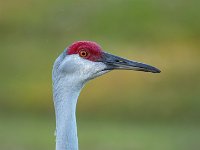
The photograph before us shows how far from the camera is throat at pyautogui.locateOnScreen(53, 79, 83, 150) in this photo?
28.2 feet

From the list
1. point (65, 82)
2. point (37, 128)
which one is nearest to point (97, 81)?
point (37, 128)

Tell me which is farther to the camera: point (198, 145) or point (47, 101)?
point (47, 101)

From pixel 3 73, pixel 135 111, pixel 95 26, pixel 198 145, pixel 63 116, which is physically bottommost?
pixel 63 116

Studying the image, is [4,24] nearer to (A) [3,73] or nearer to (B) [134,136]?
(A) [3,73]

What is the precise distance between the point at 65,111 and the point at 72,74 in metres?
0.34

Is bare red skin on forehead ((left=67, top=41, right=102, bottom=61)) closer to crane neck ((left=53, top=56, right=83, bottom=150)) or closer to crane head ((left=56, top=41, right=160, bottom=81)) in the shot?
crane head ((left=56, top=41, right=160, bottom=81))

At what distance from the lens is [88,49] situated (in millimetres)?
8883

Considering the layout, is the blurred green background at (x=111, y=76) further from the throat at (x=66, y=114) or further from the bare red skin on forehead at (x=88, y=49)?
the throat at (x=66, y=114)

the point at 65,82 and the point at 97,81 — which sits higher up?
the point at 97,81

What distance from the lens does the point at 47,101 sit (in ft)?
71.0

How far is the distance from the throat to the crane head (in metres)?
0.11

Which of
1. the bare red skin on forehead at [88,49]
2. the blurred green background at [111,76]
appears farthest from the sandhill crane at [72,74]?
the blurred green background at [111,76]

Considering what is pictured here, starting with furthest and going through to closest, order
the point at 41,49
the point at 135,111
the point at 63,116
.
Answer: the point at 41,49
the point at 135,111
the point at 63,116

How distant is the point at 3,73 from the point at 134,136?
5.46 metres
